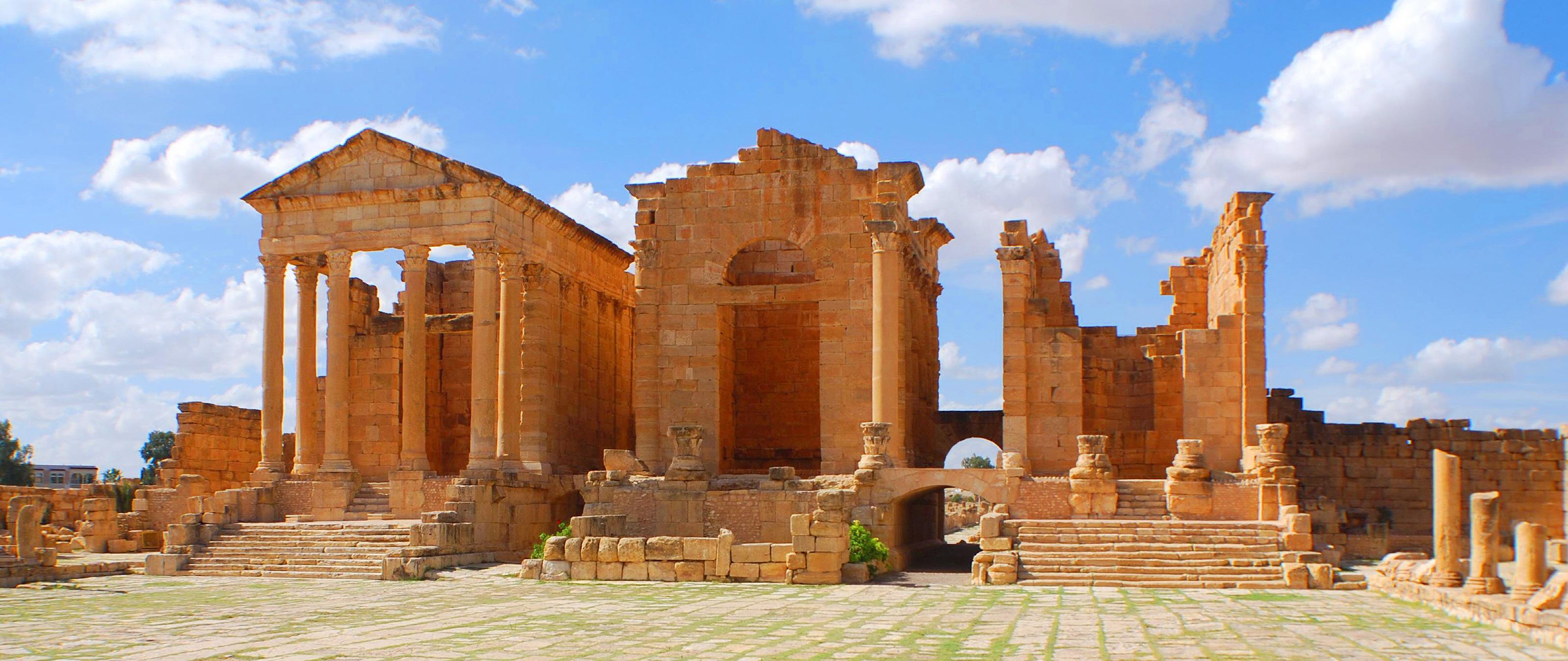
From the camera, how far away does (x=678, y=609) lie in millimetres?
17078

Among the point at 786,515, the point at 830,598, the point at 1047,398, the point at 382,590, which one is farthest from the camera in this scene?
the point at 1047,398

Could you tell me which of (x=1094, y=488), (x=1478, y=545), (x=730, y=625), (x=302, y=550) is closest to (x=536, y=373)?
(x=302, y=550)

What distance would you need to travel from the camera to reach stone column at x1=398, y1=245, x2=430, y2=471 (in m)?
28.6

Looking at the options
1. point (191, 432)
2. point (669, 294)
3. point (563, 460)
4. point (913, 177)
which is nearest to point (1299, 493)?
point (913, 177)

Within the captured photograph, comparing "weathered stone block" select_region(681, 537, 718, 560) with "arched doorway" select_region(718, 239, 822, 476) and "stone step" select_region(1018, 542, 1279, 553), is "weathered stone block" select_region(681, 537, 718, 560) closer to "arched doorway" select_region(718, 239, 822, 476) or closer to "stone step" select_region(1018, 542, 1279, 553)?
"stone step" select_region(1018, 542, 1279, 553)

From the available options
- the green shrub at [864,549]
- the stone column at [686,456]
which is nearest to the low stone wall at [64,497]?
the stone column at [686,456]

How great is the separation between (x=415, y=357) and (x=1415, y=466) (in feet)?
71.2

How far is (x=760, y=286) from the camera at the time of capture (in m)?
29.1

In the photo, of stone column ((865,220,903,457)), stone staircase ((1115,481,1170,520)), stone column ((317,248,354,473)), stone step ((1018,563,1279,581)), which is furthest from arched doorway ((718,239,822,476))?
stone step ((1018,563,1279,581))

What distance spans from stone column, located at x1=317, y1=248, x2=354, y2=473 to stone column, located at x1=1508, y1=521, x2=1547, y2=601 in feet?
71.4

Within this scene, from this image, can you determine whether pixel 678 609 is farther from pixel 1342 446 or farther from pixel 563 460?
pixel 1342 446

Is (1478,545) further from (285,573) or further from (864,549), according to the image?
(285,573)

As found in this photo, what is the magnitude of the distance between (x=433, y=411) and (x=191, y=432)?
612 centimetres

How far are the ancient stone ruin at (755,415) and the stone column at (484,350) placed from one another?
0.21 ft
